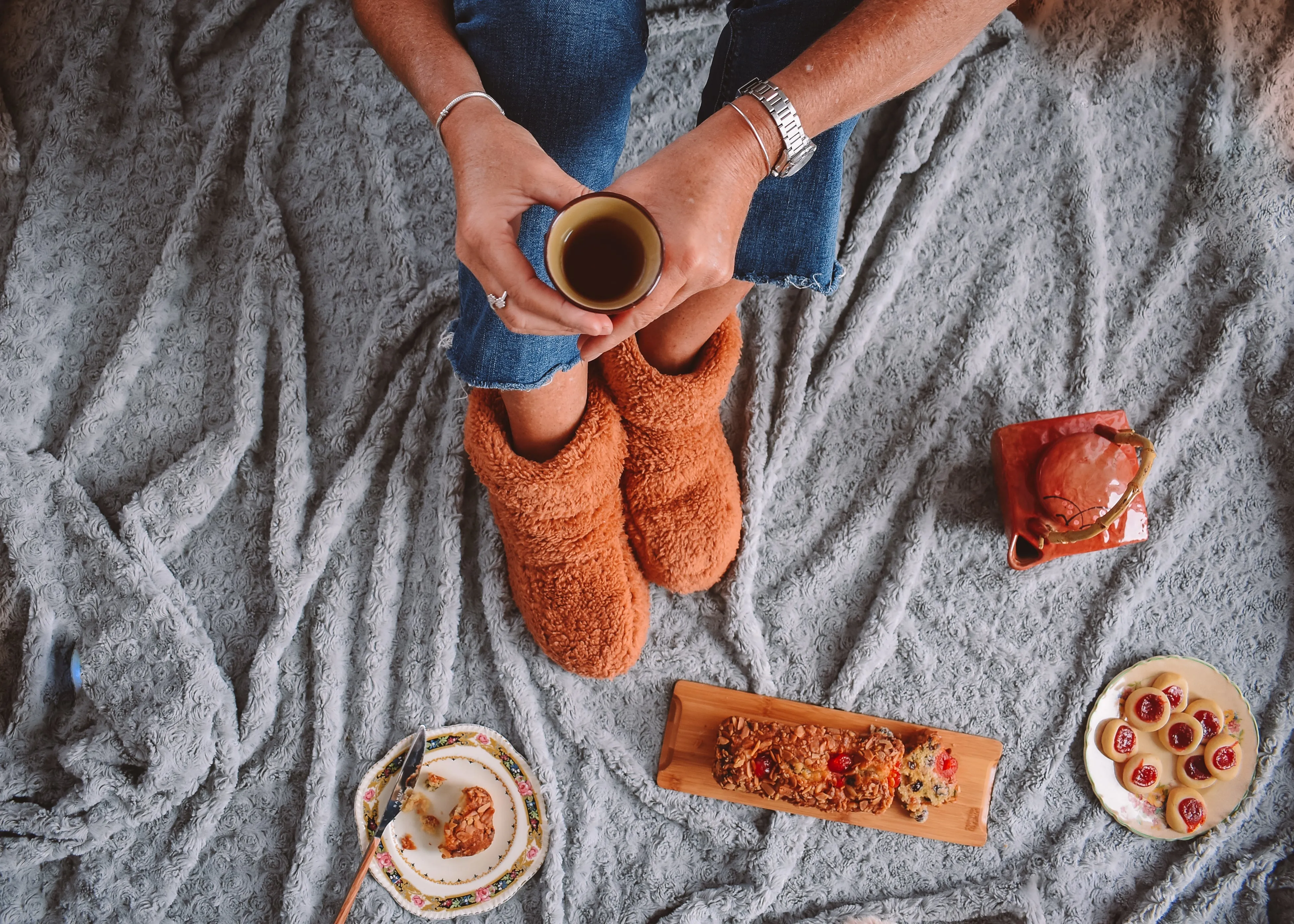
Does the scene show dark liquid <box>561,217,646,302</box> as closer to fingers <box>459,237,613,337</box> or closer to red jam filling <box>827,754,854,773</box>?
fingers <box>459,237,613,337</box>

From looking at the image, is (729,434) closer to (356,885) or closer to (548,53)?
(548,53)

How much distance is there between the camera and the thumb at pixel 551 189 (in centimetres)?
64

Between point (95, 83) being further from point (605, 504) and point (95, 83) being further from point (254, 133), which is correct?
point (605, 504)

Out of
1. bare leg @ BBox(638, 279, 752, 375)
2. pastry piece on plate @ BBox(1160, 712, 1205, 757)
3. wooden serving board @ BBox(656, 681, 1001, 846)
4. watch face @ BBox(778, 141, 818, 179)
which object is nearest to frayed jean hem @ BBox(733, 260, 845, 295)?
bare leg @ BBox(638, 279, 752, 375)

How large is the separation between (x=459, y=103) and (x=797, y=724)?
0.89 meters

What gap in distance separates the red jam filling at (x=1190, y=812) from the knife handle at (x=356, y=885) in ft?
3.62

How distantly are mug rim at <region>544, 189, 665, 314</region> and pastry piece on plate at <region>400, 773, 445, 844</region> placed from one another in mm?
802

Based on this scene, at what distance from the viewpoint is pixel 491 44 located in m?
0.77

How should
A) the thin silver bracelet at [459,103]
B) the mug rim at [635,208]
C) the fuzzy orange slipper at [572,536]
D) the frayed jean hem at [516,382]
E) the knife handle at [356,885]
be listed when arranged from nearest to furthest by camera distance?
the mug rim at [635,208] < the thin silver bracelet at [459,103] < the frayed jean hem at [516,382] < the fuzzy orange slipper at [572,536] < the knife handle at [356,885]

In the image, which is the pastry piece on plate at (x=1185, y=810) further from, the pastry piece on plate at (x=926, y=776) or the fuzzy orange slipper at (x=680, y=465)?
the fuzzy orange slipper at (x=680, y=465)

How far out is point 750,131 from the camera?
2.21ft

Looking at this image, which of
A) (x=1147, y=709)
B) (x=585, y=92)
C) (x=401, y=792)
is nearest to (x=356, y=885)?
(x=401, y=792)

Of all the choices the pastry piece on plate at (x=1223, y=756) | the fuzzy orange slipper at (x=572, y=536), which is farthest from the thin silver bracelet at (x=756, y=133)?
the pastry piece on plate at (x=1223, y=756)

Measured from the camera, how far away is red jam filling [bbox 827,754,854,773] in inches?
43.9
